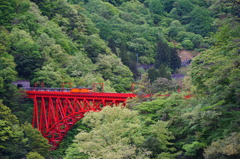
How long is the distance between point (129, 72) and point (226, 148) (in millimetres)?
47380

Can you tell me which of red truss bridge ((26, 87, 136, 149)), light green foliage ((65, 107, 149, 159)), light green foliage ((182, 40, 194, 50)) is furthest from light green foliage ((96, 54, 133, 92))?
light green foliage ((65, 107, 149, 159))

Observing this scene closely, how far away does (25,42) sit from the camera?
192ft

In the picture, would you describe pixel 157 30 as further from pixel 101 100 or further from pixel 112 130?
pixel 112 130

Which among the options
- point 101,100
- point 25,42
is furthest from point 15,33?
point 101,100

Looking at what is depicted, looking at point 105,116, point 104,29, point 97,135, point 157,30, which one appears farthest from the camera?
point 157,30

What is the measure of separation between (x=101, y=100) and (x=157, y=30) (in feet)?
191

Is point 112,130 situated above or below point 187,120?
below

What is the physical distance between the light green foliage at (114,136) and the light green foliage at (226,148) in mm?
4833

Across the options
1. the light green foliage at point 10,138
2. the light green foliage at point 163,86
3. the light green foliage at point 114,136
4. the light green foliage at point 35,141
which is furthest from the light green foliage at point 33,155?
the light green foliage at point 163,86

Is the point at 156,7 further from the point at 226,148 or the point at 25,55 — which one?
the point at 226,148

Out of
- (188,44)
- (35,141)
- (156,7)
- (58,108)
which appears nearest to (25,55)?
(58,108)

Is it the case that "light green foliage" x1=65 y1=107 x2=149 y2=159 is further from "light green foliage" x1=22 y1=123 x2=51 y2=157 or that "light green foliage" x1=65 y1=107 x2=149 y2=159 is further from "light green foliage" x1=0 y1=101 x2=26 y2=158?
"light green foliage" x1=22 y1=123 x2=51 y2=157

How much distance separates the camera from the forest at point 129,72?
94.0ft

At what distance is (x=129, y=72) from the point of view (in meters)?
71.1
